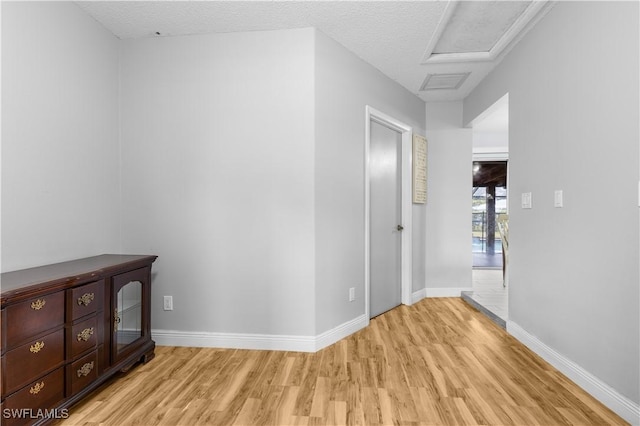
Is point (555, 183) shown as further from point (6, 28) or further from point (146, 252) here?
point (6, 28)

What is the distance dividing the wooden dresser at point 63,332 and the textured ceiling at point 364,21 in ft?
5.77

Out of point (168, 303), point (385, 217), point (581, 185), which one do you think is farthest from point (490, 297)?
point (168, 303)

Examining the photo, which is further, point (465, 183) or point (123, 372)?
point (465, 183)

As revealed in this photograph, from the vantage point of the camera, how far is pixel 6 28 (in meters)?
1.86

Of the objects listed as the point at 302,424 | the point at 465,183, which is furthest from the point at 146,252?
the point at 465,183

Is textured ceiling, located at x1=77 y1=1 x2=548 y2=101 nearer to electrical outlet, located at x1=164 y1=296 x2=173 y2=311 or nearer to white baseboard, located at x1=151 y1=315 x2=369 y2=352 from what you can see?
electrical outlet, located at x1=164 y1=296 x2=173 y2=311

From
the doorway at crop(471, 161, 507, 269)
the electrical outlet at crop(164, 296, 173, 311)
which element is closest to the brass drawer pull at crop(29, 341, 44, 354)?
the electrical outlet at crop(164, 296, 173, 311)

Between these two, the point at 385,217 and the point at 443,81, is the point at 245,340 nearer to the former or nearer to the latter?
the point at 385,217

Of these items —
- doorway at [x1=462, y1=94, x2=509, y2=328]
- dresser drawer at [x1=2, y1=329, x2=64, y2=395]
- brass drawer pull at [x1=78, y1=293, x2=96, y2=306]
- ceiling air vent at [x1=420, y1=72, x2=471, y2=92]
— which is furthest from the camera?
doorway at [x1=462, y1=94, x2=509, y2=328]

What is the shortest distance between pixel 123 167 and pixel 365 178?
207cm

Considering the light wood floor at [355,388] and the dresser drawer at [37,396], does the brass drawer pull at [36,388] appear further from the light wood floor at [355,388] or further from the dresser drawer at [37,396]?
the light wood floor at [355,388]

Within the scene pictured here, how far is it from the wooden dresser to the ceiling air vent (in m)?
3.20

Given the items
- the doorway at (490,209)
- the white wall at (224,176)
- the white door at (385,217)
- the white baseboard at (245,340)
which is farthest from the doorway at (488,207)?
the white wall at (224,176)

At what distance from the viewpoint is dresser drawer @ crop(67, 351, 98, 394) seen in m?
1.75
